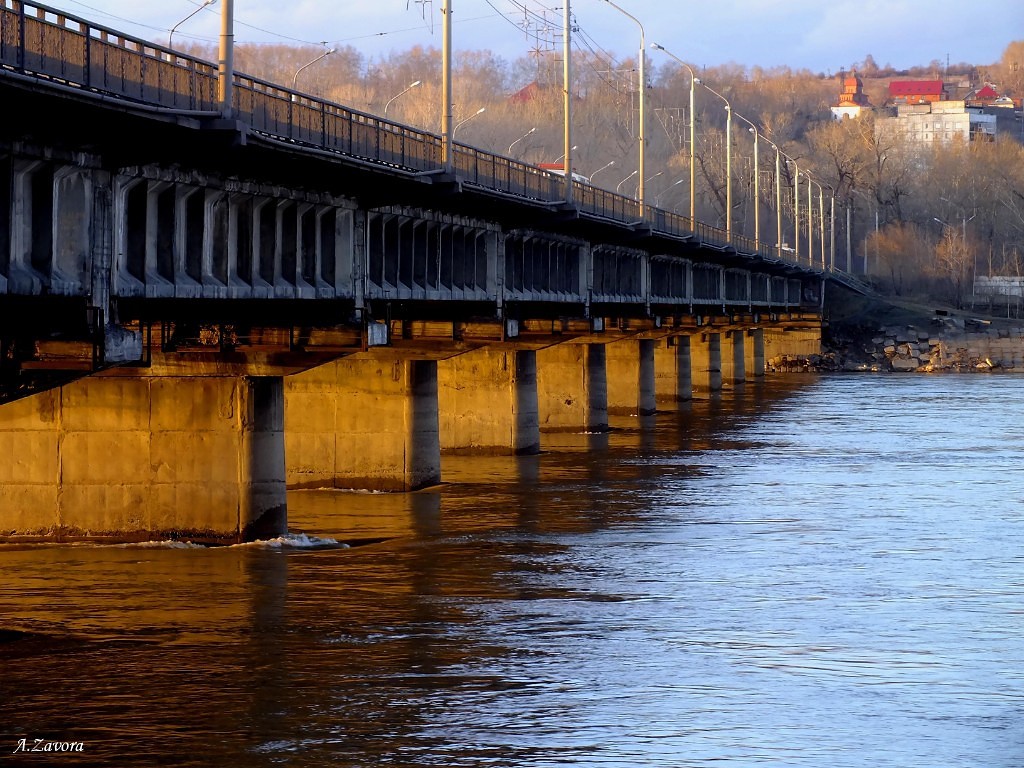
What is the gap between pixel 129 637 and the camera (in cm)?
2681

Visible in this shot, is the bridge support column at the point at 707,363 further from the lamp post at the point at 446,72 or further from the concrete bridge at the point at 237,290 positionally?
the lamp post at the point at 446,72

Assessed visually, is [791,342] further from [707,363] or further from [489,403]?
[489,403]

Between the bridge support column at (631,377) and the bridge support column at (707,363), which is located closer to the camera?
the bridge support column at (631,377)

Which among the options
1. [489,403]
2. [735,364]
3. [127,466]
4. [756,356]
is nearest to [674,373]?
[735,364]

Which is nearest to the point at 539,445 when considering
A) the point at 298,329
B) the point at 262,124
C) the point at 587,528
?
the point at 587,528

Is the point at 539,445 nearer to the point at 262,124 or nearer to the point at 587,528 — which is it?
the point at 587,528

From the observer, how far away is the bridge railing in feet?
78.7

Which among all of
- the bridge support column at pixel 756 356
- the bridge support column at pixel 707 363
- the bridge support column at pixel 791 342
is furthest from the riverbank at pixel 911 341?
the bridge support column at pixel 707 363

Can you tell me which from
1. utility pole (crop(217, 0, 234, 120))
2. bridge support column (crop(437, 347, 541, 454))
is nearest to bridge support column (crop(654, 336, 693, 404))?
bridge support column (crop(437, 347, 541, 454))

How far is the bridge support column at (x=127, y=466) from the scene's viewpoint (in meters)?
36.6

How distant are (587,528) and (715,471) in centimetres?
1598

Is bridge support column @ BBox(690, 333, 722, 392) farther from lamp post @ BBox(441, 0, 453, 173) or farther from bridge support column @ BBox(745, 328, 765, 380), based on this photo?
lamp post @ BBox(441, 0, 453, 173)

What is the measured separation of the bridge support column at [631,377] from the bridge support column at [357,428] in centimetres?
4023

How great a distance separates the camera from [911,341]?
152750 millimetres
